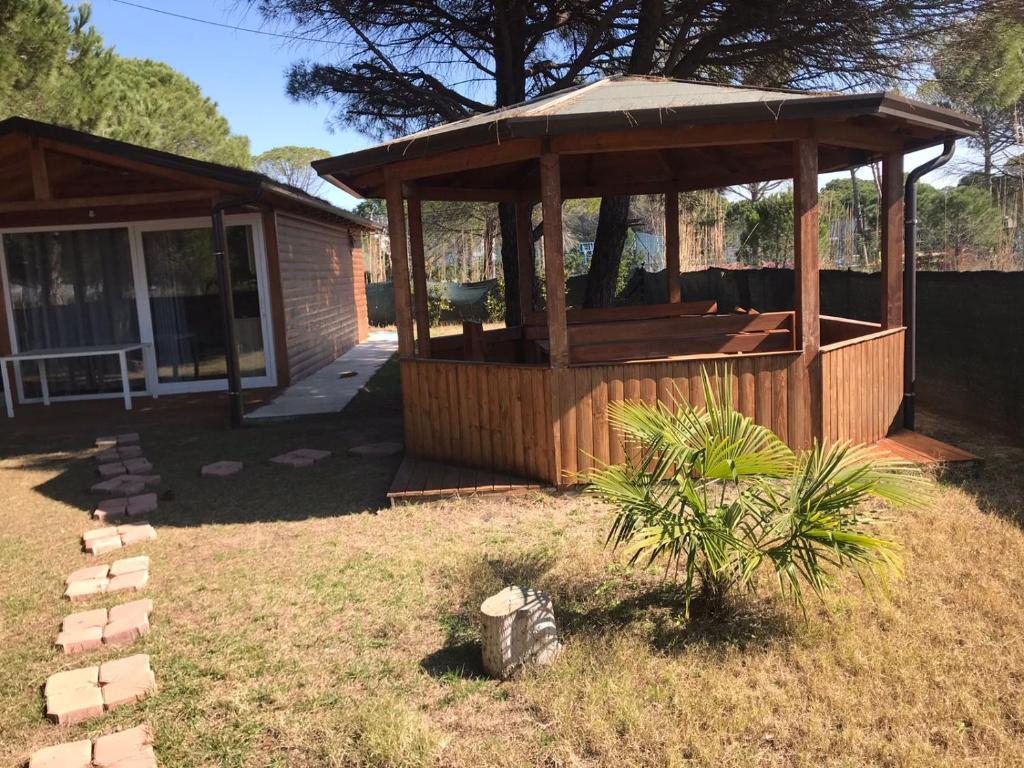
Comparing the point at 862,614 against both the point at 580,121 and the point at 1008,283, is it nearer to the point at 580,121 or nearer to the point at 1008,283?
the point at 580,121

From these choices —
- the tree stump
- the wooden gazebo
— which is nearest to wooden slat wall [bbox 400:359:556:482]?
the wooden gazebo

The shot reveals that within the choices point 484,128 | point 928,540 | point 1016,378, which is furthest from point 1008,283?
point 484,128

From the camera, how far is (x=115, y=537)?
4949mm

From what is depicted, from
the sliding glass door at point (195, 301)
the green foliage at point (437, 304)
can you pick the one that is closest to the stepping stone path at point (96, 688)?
the sliding glass door at point (195, 301)

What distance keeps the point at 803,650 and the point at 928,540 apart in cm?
148

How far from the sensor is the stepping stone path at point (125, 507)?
5465mm

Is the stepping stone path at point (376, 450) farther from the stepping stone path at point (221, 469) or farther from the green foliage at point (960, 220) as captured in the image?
the green foliage at point (960, 220)

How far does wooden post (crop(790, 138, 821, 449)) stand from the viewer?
16.9 ft

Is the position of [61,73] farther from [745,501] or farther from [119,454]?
[745,501]

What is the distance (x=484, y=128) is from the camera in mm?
4875

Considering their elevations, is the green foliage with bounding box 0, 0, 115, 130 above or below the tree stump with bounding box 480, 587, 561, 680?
above

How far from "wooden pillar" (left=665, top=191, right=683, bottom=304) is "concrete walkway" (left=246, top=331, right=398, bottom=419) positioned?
4.04 meters

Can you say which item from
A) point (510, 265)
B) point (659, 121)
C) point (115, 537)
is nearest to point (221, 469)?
point (115, 537)

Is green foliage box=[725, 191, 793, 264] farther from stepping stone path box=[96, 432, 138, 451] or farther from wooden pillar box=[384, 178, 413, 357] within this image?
stepping stone path box=[96, 432, 138, 451]
